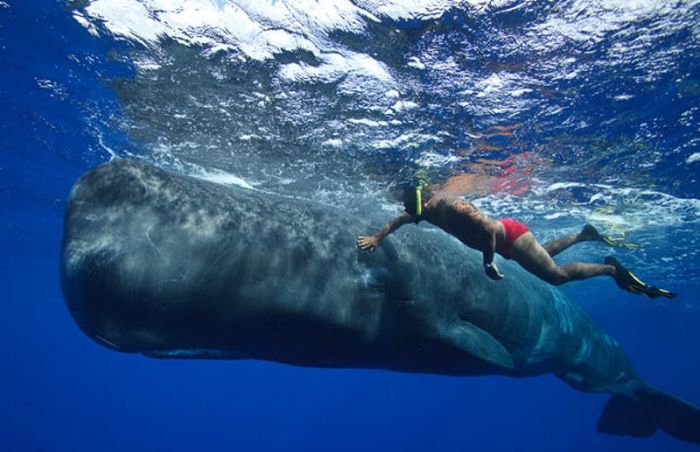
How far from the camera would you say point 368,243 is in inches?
206

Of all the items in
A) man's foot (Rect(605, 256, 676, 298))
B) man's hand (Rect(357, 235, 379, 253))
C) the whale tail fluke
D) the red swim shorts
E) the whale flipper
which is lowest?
the whale tail fluke

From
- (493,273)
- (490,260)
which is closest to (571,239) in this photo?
(490,260)

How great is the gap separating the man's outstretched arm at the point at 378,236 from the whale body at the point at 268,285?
0.35ft

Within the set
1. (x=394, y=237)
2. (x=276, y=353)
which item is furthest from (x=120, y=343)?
(x=394, y=237)

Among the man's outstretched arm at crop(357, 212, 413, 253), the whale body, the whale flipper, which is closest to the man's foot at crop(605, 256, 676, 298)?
the whale body

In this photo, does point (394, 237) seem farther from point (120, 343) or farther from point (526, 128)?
point (526, 128)

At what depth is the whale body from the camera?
333 centimetres

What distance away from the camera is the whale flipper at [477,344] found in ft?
16.5

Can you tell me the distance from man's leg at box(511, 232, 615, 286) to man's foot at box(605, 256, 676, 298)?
0.08 meters

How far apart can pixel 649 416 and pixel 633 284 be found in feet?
22.6

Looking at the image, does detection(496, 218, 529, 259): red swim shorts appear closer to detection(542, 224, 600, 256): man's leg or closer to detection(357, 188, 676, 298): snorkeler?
detection(357, 188, 676, 298): snorkeler

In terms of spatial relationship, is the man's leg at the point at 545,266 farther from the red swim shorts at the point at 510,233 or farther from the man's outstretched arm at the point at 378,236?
the man's outstretched arm at the point at 378,236

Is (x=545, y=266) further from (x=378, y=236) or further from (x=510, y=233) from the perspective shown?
(x=378, y=236)

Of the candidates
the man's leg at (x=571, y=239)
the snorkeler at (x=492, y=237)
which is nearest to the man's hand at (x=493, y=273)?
the snorkeler at (x=492, y=237)
